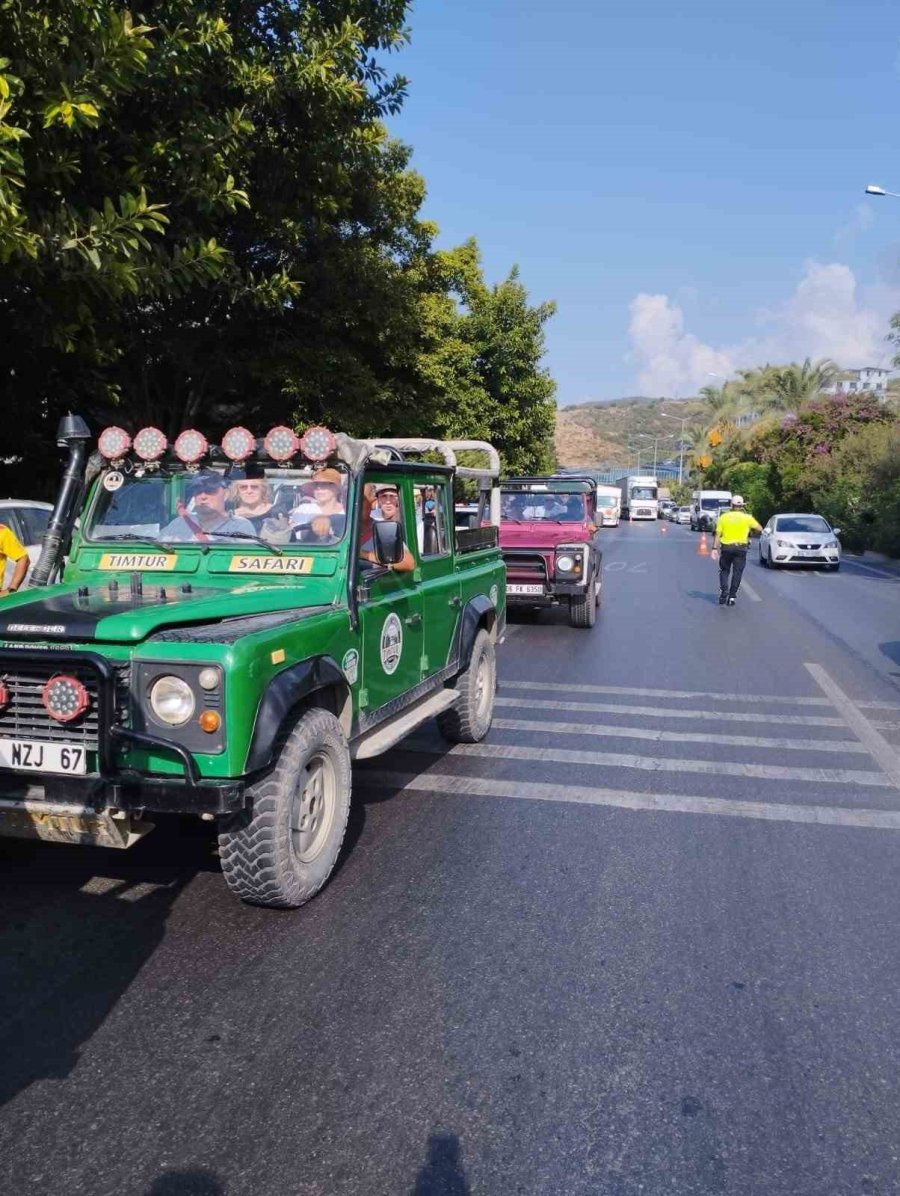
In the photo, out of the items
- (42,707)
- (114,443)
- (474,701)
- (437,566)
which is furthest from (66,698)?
(474,701)

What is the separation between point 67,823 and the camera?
3881 mm

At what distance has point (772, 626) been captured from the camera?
46.4ft

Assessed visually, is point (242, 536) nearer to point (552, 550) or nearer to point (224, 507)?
point (224, 507)

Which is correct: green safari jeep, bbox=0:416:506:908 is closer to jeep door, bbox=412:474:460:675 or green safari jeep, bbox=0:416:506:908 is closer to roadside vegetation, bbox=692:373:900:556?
jeep door, bbox=412:474:460:675

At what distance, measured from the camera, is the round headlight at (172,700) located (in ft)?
12.5

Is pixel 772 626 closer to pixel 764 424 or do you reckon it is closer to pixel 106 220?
pixel 106 220

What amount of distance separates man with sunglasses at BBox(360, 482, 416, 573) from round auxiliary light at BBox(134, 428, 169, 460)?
3.66 ft

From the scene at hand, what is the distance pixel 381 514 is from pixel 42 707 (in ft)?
7.28

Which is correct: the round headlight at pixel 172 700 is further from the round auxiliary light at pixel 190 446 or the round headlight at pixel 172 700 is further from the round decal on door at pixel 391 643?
the round auxiliary light at pixel 190 446

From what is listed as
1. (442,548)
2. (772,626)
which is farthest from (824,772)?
(772,626)

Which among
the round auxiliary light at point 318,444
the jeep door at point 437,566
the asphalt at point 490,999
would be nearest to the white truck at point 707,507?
the jeep door at point 437,566

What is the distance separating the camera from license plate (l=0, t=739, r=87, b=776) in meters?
3.88

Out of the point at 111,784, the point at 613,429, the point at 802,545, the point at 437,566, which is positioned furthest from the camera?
the point at 613,429

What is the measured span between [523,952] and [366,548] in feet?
7.31
